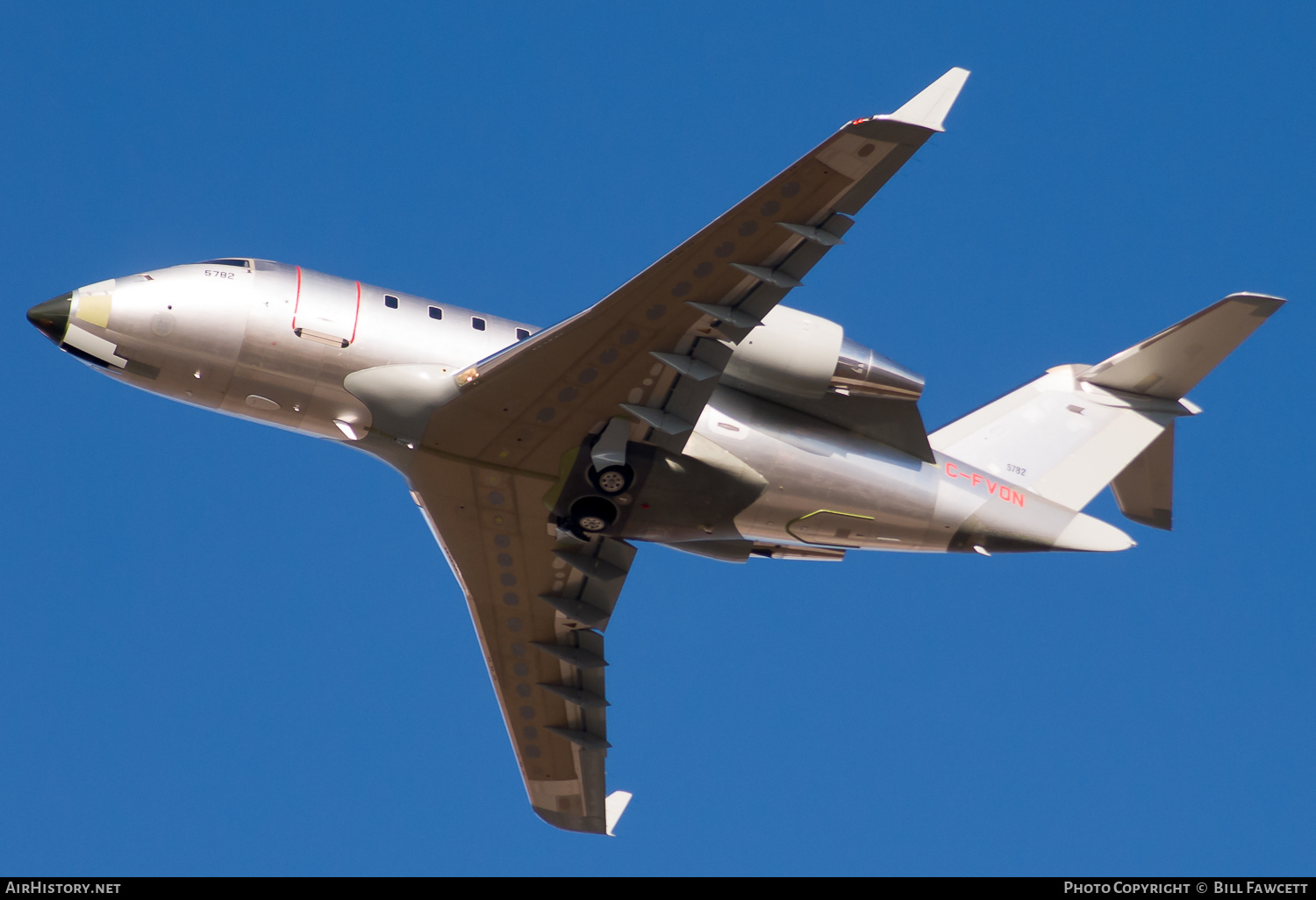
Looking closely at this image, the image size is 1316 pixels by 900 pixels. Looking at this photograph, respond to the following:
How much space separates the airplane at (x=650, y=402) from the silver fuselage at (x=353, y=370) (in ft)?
0.11

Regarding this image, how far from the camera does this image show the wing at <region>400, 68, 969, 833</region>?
19859 mm

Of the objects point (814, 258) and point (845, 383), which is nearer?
point (814, 258)

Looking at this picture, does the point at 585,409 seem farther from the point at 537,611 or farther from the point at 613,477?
the point at 537,611

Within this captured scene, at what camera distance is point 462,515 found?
24.7 m

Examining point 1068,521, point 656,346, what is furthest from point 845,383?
point 1068,521

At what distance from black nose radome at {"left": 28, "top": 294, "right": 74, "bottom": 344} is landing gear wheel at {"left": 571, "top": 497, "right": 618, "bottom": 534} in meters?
8.48

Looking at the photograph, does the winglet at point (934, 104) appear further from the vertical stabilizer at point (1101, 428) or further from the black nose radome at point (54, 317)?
the black nose radome at point (54, 317)

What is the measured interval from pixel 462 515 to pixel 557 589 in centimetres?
300

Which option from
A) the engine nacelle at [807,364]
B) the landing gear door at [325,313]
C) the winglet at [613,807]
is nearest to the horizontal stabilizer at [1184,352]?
the engine nacelle at [807,364]

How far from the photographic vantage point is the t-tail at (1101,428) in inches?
1054

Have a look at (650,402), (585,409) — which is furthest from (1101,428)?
(585,409)

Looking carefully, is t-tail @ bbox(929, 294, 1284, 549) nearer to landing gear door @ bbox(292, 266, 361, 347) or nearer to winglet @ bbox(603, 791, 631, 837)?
winglet @ bbox(603, 791, 631, 837)

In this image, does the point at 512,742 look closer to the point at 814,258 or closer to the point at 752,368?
the point at 752,368
